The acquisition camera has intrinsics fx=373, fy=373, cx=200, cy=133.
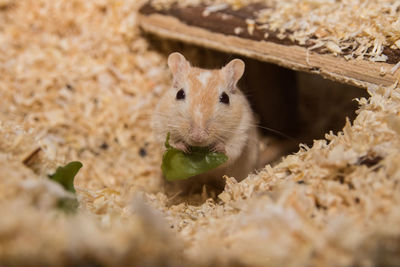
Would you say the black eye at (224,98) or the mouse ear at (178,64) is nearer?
the black eye at (224,98)

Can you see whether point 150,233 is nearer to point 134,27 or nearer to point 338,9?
point 338,9

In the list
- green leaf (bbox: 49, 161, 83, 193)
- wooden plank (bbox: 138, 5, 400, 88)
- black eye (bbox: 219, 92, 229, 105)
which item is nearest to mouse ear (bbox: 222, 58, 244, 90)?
black eye (bbox: 219, 92, 229, 105)

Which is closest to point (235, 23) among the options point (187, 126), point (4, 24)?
point (187, 126)

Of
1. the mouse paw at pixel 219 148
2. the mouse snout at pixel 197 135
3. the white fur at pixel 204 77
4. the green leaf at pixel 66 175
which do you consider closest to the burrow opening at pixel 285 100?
the white fur at pixel 204 77

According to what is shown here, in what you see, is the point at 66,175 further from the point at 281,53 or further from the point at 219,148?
the point at 281,53

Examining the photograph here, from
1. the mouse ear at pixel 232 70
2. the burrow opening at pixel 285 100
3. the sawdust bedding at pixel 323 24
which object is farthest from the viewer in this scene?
the burrow opening at pixel 285 100

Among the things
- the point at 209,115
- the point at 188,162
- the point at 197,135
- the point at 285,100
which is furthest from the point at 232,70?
the point at 285,100

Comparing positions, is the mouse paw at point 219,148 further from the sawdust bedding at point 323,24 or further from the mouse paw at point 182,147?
the sawdust bedding at point 323,24
